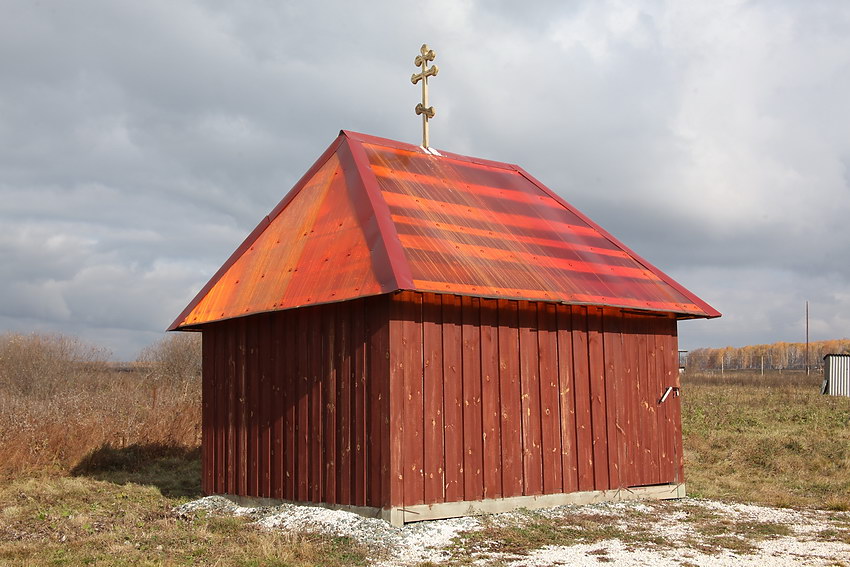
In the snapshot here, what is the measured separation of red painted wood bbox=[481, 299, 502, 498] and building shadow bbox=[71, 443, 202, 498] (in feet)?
19.6

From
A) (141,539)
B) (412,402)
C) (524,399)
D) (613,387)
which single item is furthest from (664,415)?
(141,539)

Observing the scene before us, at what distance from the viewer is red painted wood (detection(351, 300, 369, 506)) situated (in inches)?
387

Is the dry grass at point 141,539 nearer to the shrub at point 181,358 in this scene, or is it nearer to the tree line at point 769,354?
the shrub at point 181,358

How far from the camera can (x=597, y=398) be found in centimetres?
1172

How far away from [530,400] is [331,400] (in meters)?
2.62

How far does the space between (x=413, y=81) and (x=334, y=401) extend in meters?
6.23

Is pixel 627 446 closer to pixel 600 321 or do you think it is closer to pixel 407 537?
pixel 600 321

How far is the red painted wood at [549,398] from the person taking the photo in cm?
1108

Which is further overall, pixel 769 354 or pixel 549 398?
pixel 769 354

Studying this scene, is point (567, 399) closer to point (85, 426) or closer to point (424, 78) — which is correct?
point (424, 78)

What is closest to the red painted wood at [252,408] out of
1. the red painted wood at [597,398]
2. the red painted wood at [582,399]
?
the red painted wood at [582,399]

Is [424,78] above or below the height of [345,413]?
above

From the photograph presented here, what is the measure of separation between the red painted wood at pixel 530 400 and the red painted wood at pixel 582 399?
71cm

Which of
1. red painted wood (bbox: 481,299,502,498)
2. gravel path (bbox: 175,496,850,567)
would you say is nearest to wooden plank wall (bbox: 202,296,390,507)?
gravel path (bbox: 175,496,850,567)
